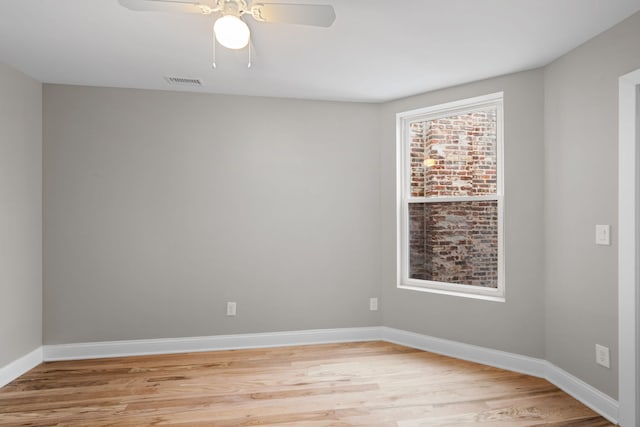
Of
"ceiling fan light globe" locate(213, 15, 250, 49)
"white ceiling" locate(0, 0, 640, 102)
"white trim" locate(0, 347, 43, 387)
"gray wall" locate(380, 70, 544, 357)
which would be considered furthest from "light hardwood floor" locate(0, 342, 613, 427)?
"white ceiling" locate(0, 0, 640, 102)

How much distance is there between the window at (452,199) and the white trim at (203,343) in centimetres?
79

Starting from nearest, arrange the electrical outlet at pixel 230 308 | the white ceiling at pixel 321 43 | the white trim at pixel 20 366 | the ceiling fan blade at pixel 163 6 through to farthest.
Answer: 1. the ceiling fan blade at pixel 163 6
2. the white ceiling at pixel 321 43
3. the white trim at pixel 20 366
4. the electrical outlet at pixel 230 308

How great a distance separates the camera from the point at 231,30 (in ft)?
5.65

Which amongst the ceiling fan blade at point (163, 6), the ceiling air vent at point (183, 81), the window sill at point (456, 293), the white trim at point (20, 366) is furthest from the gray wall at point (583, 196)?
the white trim at point (20, 366)

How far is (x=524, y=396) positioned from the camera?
2.66 metres

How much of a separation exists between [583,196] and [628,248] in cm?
47

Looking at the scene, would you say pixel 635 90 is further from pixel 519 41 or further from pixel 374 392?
pixel 374 392

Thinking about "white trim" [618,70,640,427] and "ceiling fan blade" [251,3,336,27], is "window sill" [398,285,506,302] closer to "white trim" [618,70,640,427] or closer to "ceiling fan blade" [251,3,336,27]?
"white trim" [618,70,640,427]

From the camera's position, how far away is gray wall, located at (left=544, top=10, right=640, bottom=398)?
7.71 feet

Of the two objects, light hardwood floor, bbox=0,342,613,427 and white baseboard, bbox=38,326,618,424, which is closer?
light hardwood floor, bbox=0,342,613,427

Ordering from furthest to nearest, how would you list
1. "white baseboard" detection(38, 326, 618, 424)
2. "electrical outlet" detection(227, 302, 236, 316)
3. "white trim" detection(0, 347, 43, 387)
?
"electrical outlet" detection(227, 302, 236, 316) → "white baseboard" detection(38, 326, 618, 424) → "white trim" detection(0, 347, 43, 387)

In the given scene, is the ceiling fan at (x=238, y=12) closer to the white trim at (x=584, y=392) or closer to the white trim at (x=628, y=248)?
the white trim at (x=628, y=248)

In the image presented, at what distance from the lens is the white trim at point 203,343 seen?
11.0ft

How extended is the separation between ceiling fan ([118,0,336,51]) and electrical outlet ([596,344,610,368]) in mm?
Answer: 2602
